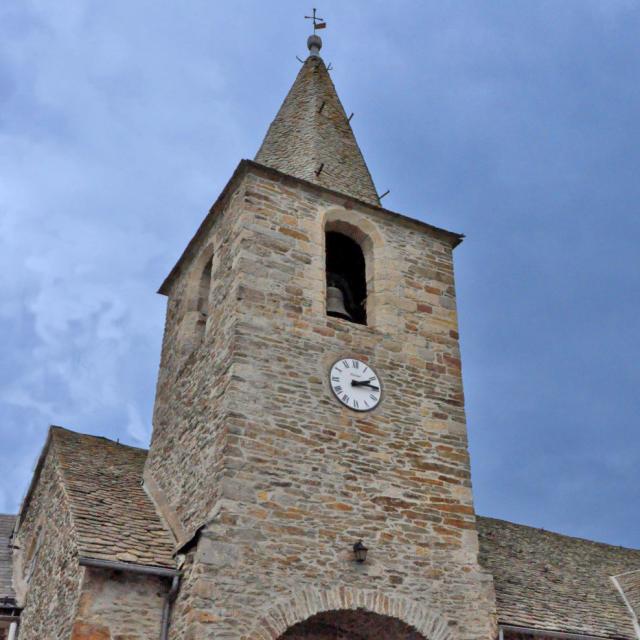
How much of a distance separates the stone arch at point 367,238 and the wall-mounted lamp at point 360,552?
145 inches

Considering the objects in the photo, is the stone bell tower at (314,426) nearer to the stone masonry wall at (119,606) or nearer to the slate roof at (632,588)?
the stone masonry wall at (119,606)

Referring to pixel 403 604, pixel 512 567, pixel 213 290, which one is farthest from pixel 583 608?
pixel 213 290

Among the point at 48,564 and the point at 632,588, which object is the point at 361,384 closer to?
the point at 48,564

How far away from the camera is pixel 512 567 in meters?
13.0

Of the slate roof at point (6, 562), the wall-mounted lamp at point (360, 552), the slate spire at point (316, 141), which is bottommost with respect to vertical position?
the wall-mounted lamp at point (360, 552)

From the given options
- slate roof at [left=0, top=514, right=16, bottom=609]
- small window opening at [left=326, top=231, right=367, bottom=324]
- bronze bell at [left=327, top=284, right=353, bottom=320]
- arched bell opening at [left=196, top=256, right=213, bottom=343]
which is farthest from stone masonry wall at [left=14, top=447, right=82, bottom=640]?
small window opening at [left=326, top=231, right=367, bottom=324]

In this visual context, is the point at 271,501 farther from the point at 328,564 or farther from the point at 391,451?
the point at 391,451

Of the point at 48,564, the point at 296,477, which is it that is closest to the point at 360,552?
the point at 296,477

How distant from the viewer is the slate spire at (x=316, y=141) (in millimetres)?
13875

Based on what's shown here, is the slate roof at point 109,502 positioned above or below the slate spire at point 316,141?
below

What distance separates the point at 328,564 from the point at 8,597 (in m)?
5.44

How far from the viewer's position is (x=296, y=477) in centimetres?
990

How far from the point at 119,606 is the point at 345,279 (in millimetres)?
6558

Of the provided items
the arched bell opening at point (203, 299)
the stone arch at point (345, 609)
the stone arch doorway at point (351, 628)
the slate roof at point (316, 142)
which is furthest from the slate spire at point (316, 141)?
the stone arch doorway at point (351, 628)
